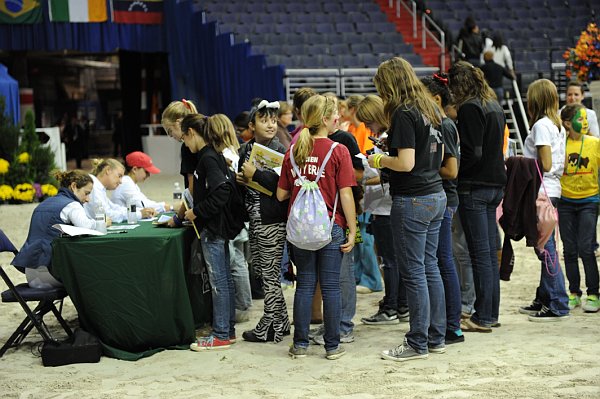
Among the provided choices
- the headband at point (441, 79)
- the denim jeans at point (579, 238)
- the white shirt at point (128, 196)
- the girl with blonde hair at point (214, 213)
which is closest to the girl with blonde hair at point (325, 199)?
the girl with blonde hair at point (214, 213)

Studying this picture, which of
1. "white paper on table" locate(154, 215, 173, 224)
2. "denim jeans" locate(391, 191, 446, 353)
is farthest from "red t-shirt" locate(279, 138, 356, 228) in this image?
"white paper on table" locate(154, 215, 173, 224)

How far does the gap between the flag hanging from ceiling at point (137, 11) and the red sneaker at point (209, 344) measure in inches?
527

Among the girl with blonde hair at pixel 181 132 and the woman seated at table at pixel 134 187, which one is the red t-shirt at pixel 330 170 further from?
the woman seated at table at pixel 134 187

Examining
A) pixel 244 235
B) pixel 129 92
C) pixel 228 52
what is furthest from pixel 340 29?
pixel 244 235

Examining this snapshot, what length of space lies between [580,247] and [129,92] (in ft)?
51.7

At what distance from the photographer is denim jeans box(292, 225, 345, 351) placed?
189 inches

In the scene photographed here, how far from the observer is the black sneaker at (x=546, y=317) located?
5.63 metres

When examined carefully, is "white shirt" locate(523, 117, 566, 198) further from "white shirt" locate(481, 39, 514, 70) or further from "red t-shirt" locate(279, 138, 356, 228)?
"white shirt" locate(481, 39, 514, 70)

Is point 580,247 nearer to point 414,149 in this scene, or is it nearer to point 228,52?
point 414,149

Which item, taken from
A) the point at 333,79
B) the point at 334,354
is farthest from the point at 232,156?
the point at 333,79

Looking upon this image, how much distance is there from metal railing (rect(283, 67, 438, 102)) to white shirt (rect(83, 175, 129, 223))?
349 inches

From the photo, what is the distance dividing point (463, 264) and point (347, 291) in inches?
32.5

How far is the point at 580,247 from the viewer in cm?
594

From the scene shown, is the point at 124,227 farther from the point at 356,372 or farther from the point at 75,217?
the point at 356,372
